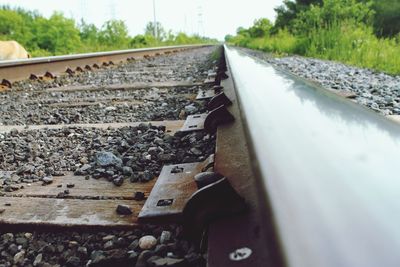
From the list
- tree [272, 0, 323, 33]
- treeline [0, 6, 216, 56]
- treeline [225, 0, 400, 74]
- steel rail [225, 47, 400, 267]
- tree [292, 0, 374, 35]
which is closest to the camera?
steel rail [225, 47, 400, 267]

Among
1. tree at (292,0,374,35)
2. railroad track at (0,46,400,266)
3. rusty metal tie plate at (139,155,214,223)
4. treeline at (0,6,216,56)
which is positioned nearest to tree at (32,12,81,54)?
treeline at (0,6,216,56)

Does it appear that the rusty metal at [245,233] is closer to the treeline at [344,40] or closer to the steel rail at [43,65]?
the steel rail at [43,65]

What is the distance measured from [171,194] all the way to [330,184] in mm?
629

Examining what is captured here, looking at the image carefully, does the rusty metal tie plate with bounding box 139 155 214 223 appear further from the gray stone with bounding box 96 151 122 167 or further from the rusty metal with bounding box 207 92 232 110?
the rusty metal with bounding box 207 92 232 110

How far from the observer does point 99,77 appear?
4.67 metres

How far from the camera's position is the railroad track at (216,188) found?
396mm

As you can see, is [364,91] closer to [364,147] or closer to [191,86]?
[191,86]

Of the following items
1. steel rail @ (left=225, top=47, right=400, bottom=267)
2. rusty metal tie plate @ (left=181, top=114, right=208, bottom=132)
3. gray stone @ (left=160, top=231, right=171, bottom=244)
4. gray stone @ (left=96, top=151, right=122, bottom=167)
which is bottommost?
gray stone @ (left=160, top=231, right=171, bottom=244)

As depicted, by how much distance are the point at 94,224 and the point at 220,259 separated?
0.50m

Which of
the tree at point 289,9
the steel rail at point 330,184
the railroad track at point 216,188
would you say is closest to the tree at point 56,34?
the tree at point 289,9

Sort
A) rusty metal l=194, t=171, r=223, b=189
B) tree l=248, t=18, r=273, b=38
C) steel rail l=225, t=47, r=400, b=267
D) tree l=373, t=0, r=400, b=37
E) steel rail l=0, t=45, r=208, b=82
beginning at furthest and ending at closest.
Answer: tree l=248, t=18, r=273, b=38
tree l=373, t=0, r=400, b=37
steel rail l=0, t=45, r=208, b=82
rusty metal l=194, t=171, r=223, b=189
steel rail l=225, t=47, r=400, b=267

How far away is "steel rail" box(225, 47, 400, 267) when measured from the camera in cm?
34

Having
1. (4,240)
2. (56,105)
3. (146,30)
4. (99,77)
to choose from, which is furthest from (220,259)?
(146,30)

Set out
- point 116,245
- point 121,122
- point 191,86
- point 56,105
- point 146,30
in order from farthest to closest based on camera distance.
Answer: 1. point 146,30
2. point 191,86
3. point 56,105
4. point 121,122
5. point 116,245
